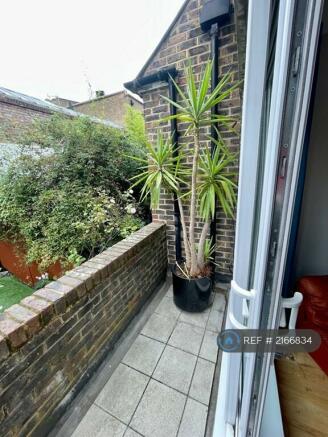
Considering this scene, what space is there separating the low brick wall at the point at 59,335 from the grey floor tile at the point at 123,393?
18 cm

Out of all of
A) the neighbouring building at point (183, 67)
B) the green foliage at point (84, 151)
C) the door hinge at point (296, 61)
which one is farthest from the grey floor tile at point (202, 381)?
the green foliage at point (84, 151)

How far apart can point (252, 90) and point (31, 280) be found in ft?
12.0

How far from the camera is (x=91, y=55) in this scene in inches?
147

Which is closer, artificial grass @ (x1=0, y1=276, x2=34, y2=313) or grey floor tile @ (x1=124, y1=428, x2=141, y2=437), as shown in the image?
grey floor tile @ (x1=124, y1=428, x2=141, y2=437)

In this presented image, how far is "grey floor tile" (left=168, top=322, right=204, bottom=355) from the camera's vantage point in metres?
1.72

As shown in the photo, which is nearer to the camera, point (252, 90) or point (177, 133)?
point (252, 90)

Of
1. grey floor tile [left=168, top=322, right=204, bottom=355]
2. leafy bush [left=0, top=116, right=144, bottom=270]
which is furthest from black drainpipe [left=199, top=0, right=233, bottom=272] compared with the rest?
grey floor tile [left=168, top=322, right=204, bottom=355]

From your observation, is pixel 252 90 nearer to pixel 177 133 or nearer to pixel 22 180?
pixel 177 133

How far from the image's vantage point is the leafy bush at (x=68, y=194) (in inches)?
96.7

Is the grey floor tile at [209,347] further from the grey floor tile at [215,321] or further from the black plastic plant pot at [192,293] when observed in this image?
the black plastic plant pot at [192,293]

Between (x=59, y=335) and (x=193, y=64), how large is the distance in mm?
2740

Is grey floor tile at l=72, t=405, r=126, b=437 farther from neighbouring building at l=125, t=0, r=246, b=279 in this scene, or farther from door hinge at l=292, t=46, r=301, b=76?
door hinge at l=292, t=46, r=301, b=76

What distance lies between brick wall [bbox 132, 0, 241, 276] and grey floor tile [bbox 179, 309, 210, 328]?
635 millimetres

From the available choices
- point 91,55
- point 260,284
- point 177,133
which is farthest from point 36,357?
point 91,55
